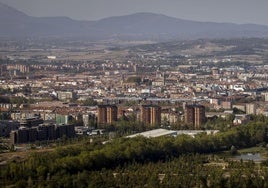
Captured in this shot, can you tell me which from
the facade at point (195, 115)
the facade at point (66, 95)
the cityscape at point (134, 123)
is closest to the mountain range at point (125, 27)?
the cityscape at point (134, 123)

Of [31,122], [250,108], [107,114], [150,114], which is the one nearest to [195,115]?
[150,114]

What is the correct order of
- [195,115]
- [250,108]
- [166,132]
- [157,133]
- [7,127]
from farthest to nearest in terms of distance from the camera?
[250,108] < [195,115] < [7,127] < [166,132] < [157,133]

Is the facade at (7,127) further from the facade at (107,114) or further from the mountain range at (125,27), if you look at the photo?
the mountain range at (125,27)

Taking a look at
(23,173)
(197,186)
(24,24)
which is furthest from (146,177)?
(24,24)

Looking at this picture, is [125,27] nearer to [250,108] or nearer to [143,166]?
[250,108]

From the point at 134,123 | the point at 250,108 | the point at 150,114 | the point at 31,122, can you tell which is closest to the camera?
the point at 31,122

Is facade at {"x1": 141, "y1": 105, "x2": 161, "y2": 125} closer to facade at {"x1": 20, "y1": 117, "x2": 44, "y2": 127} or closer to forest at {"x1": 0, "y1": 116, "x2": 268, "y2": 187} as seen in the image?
facade at {"x1": 20, "y1": 117, "x2": 44, "y2": 127}
